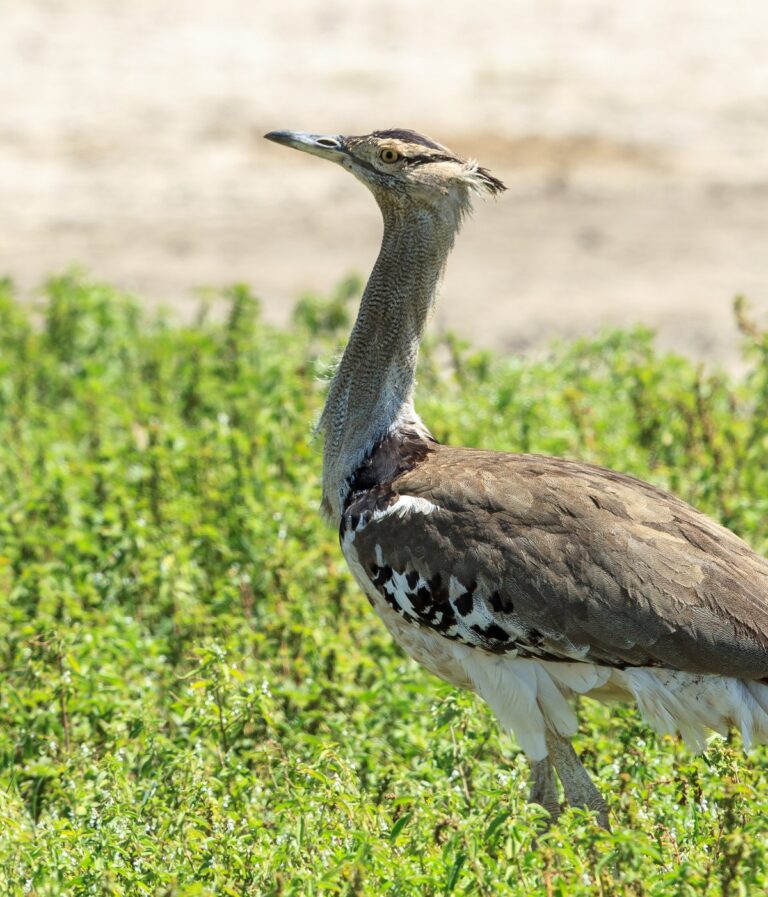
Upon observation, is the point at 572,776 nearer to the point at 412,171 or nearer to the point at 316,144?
the point at 412,171

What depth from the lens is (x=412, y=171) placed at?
3.97 metres

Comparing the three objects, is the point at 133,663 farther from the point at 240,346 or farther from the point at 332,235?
the point at 332,235

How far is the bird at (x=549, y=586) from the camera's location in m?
3.45

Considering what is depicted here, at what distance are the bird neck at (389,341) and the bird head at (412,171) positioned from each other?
1.6 inches

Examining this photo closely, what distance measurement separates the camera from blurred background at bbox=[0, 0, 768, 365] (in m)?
9.45

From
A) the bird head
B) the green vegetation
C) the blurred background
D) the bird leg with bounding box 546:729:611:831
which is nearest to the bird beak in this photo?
the bird head

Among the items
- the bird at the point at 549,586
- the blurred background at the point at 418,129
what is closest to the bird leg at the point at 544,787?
the bird at the point at 549,586

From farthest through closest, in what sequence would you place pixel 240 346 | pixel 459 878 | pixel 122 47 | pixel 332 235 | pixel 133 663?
pixel 122 47 < pixel 332 235 < pixel 240 346 < pixel 133 663 < pixel 459 878

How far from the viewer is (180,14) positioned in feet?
44.7

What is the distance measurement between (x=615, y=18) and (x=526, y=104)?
1.93m

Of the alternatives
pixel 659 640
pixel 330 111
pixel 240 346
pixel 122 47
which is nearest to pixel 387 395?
pixel 659 640

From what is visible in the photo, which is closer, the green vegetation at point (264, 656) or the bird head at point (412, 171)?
the green vegetation at point (264, 656)

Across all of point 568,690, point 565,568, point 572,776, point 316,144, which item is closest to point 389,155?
point 316,144

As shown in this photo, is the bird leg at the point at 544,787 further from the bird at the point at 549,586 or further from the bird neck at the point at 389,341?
the bird neck at the point at 389,341
